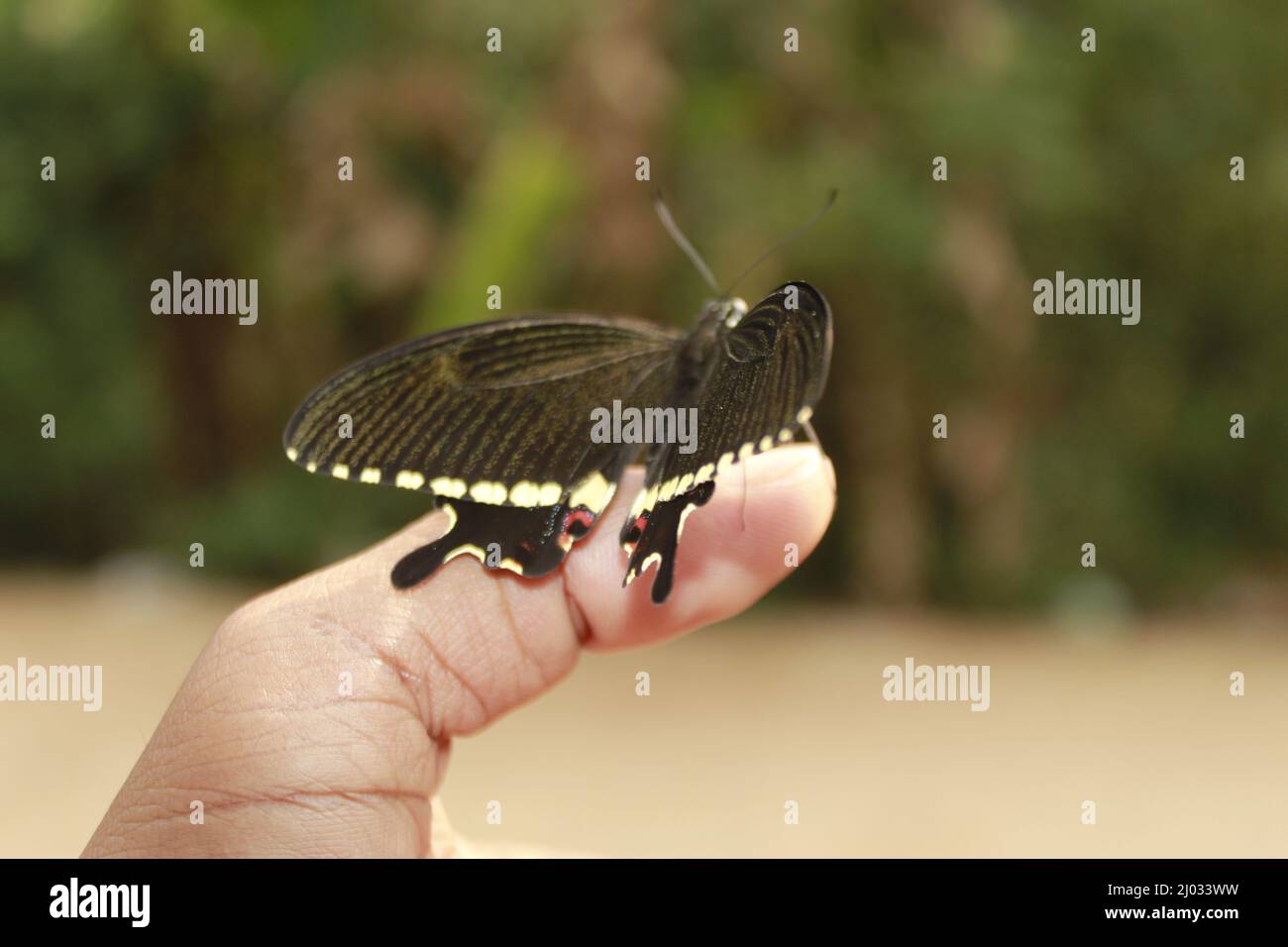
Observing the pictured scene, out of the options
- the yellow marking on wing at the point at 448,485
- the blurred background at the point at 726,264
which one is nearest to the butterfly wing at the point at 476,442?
the yellow marking on wing at the point at 448,485

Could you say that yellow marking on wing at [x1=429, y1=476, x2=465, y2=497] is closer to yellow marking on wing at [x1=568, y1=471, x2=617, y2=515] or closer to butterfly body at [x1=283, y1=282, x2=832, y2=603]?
butterfly body at [x1=283, y1=282, x2=832, y2=603]

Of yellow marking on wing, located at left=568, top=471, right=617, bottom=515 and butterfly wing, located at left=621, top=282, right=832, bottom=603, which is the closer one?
butterfly wing, located at left=621, top=282, right=832, bottom=603

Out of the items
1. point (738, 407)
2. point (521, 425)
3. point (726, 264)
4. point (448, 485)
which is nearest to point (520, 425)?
point (521, 425)

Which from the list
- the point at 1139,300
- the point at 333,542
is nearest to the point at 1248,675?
the point at 1139,300

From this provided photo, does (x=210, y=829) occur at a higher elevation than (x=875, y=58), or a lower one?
lower

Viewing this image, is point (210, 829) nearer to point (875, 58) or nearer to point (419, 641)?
point (419, 641)


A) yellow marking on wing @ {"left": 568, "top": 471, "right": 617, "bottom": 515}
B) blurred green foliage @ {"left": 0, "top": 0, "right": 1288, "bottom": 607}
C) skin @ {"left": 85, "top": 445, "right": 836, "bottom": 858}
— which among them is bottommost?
skin @ {"left": 85, "top": 445, "right": 836, "bottom": 858}

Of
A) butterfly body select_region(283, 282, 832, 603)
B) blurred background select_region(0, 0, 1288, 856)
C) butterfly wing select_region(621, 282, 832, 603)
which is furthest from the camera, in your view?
blurred background select_region(0, 0, 1288, 856)

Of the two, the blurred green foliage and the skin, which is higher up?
the blurred green foliage

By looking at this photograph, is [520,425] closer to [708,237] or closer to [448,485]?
[448,485]

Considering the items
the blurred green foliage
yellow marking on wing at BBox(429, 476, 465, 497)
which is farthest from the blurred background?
yellow marking on wing at BBox(429, 476, 465, 497)
